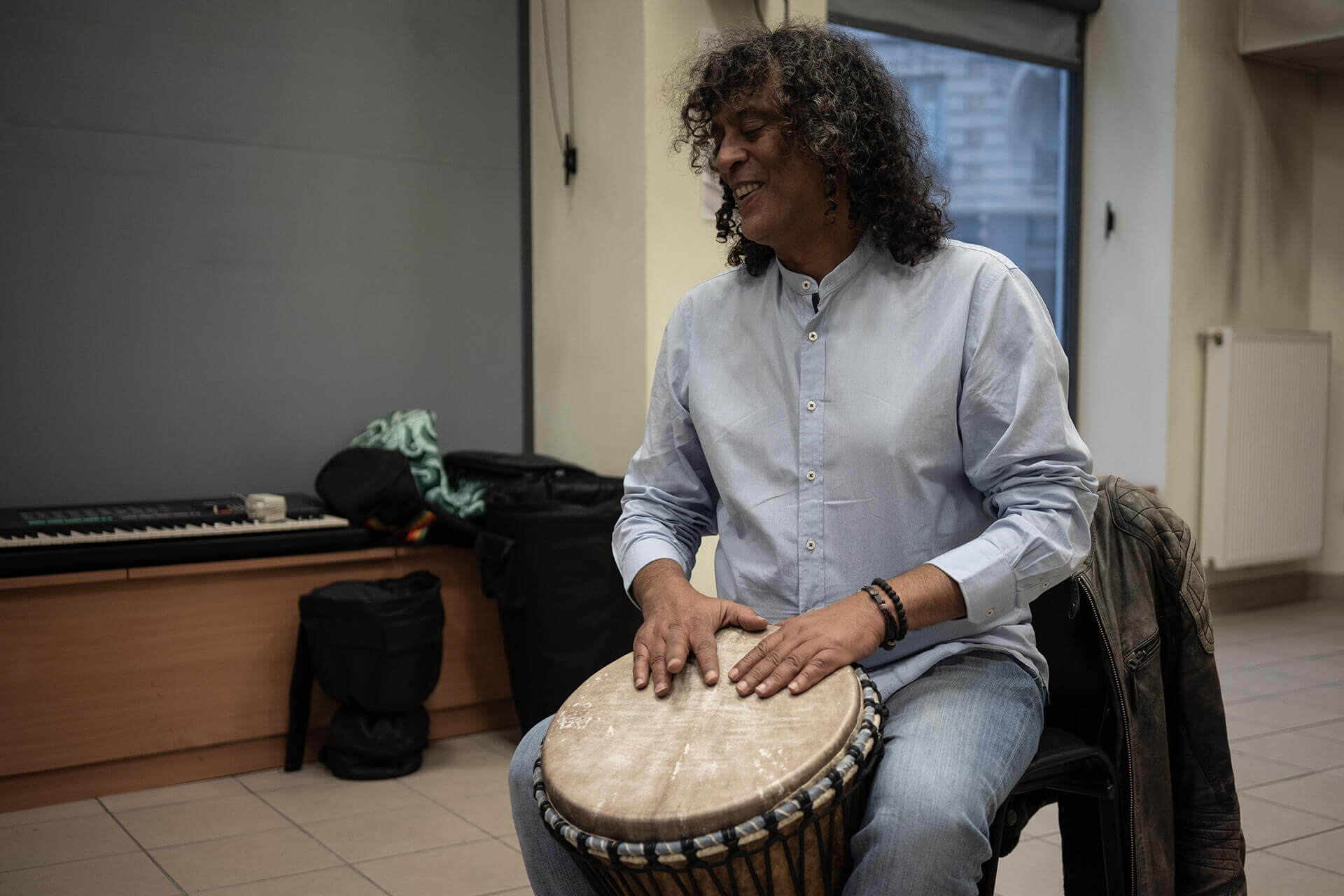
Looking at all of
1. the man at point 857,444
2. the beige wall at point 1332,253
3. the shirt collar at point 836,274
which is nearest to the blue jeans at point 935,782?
the man at point 857,444

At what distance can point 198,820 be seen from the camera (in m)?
2.58

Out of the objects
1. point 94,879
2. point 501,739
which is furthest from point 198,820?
point 501,739

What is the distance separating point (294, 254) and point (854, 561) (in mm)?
2324

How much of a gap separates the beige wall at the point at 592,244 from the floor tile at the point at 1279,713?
1.88 m

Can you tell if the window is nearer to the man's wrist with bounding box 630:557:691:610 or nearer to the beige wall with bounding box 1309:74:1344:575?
the beige wall with bounding box 1309:74:1344:575

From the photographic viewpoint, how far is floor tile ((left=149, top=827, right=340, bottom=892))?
7.45 feet

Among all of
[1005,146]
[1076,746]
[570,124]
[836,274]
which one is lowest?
[1076,746]

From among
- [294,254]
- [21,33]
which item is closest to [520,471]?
[294,254]

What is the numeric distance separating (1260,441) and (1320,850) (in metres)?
2.72

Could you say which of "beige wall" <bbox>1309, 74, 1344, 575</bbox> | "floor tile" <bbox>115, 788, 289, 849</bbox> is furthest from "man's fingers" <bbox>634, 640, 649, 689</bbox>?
"beige wall" <bbox>1309, 74, 1344, 575</bbox>

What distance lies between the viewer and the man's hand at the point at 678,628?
1329 millimetres

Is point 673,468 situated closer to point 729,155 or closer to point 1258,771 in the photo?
point 729,155

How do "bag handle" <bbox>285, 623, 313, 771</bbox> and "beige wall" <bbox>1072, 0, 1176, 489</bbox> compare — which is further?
"beige wall" <bbox>1072, 0, 1176, 489</bbox>

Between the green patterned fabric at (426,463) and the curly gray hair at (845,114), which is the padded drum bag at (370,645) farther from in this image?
the curly gray hair at (845,114)
